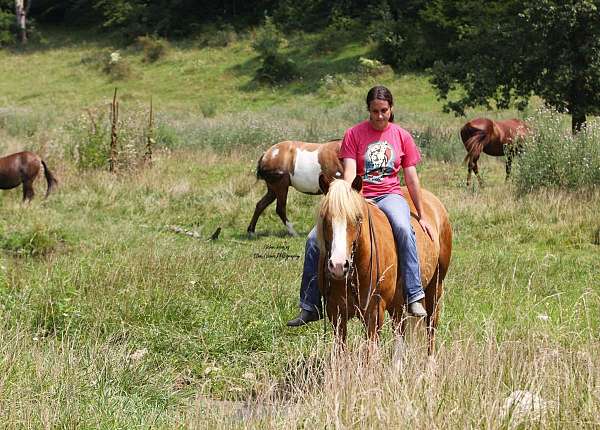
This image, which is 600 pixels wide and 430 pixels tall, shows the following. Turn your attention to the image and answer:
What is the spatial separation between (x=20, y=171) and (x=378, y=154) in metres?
9.91

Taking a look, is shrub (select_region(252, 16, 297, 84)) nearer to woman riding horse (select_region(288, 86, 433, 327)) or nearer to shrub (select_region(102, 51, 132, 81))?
shrub (select_region(102, 51, 132, 81))

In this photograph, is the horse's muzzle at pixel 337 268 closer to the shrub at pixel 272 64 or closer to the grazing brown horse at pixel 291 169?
the grazing brown horse at pixel 291 169

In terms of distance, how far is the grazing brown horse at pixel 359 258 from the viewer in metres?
4.69

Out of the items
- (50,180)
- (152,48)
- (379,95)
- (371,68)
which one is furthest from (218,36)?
(379,95)

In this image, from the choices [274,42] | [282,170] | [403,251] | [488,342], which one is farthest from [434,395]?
[274,42]

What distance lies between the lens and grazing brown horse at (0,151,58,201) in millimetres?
13695

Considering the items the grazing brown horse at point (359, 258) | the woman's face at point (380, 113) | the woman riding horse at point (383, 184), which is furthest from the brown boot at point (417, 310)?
the woman's face at point (380, 113)

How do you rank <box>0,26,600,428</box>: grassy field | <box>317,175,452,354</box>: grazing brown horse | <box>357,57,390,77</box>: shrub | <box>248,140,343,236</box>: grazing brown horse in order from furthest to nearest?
<box>357,57,390,77</box>: shrub → <box>248,140,343,236</box>: grazing brown horse → <box>317,175,452,354</box>: grazing brown horse → <box>0,26,600,428</box>: grassy field

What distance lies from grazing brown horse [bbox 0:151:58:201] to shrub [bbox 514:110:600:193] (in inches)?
334

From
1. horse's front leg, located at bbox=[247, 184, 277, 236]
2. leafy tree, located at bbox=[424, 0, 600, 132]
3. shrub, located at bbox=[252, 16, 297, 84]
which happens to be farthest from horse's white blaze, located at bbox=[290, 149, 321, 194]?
shrub, located at bbox=[252, 16, 297, 84]

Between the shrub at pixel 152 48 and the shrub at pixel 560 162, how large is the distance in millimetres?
33327

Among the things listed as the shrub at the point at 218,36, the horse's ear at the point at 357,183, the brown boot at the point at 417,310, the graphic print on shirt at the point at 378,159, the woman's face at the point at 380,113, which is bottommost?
the brown boot at the point at 417,310

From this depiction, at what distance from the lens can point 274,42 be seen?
3922 centimetres

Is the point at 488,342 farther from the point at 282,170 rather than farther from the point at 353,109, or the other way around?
the point at 353,109
